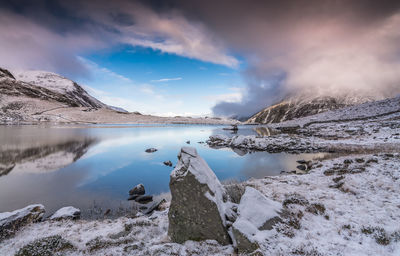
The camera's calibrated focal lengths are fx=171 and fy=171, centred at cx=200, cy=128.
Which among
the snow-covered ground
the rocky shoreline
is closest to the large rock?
the rocky shoreline

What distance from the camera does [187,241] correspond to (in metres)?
6.32

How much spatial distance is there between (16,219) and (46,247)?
3.73m

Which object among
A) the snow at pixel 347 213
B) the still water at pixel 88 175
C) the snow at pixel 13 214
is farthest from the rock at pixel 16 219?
the snow at pixel 347 213

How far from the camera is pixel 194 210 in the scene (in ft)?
21.5

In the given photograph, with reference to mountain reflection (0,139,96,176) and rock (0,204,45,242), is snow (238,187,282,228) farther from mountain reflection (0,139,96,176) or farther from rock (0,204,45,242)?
mountain reflection (0,139,96,176)

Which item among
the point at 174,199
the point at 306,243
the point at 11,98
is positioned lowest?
the point at 306,243

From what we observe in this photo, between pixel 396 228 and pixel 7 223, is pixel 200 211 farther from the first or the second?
pixel 7 223

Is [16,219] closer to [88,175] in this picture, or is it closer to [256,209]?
[88,175]

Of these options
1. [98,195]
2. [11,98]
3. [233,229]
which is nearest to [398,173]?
[233,229]

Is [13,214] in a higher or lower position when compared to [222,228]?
lower

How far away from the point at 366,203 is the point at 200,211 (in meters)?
8.23

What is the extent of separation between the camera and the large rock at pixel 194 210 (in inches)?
249

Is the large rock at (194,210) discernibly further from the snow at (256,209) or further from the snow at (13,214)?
the snow at (13,214)

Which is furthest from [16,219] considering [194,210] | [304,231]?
[304,231]
